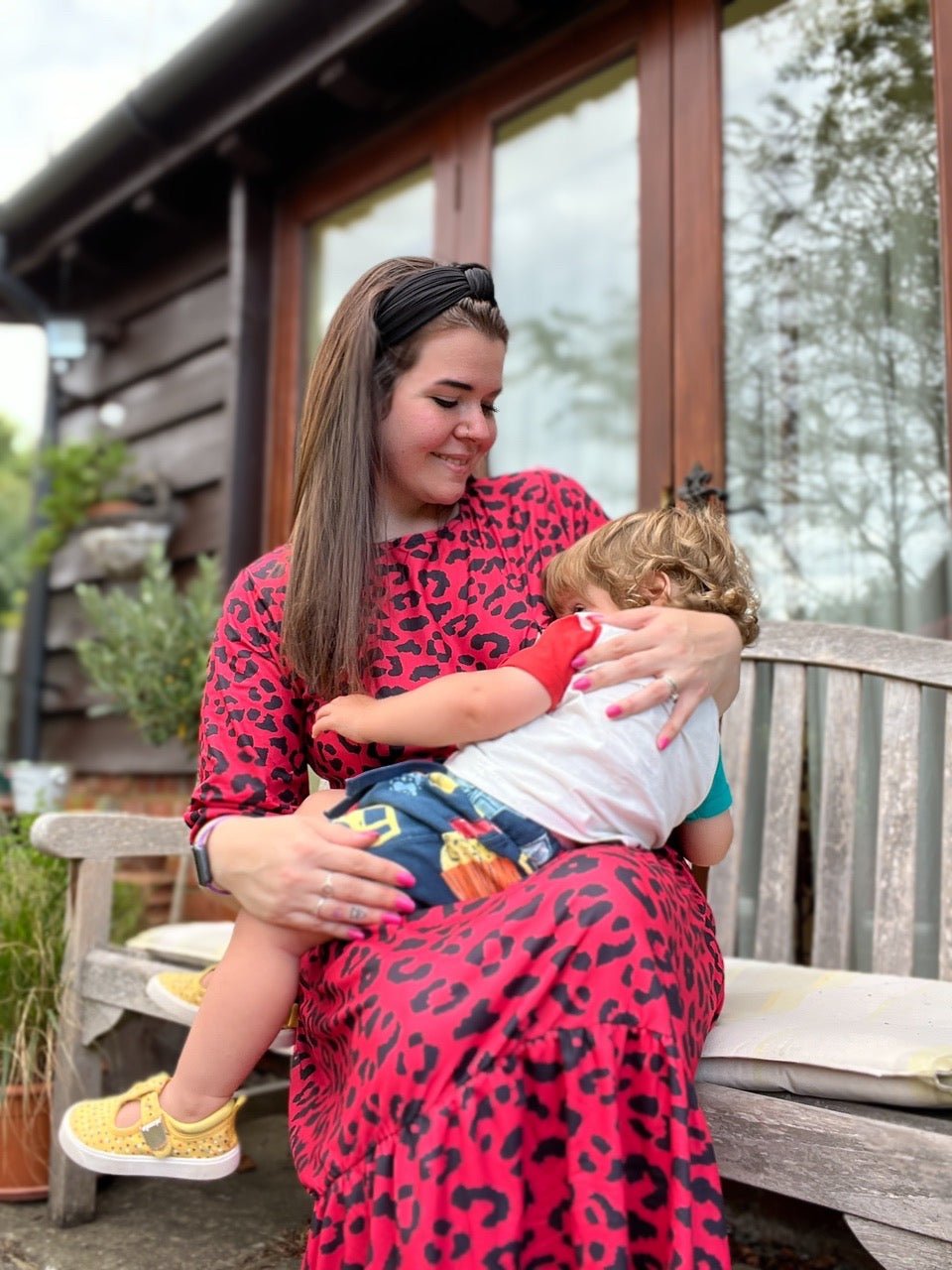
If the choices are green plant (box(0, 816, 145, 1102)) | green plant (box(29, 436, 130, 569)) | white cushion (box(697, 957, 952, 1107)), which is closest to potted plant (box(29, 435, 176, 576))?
green plant (box(29, 436, 130, 569))

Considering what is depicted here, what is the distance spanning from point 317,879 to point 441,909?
0.50 feet

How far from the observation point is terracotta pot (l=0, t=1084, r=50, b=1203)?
85.0 inches

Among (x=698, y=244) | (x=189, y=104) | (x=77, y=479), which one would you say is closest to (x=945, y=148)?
(x=698, y=244)

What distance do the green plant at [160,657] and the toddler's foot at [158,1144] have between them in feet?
6.16

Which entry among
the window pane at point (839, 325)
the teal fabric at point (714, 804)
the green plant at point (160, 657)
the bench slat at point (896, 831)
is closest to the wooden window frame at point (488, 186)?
the window pane at point (839, 325)

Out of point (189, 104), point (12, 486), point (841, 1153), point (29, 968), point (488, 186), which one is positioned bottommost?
point (29, 968)

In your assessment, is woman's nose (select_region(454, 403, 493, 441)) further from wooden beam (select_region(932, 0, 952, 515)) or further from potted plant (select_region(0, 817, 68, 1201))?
potted plant (select_region(0, 817, 68, 1201))

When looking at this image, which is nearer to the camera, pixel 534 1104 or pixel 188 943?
pixel 534 1104

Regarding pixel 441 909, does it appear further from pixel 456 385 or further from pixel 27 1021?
pixel 27 1021

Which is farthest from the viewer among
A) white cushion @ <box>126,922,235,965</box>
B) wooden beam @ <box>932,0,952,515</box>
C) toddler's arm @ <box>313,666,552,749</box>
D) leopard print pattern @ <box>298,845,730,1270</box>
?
wooden beam @ <box>932,0,952,515</box>

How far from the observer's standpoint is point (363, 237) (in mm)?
3791

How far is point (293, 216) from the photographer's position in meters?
3.96

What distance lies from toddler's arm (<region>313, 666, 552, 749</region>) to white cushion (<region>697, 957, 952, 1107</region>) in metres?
0.46

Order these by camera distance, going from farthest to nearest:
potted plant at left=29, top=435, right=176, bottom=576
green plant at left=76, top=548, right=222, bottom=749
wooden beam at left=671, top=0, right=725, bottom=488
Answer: potted plant at left=29, top=435, right=176, bottom=576 < green plant at left=76, top=548, right=222, bottom=749 < wooden beam at left=671, top=0, right=725, bottom=488
